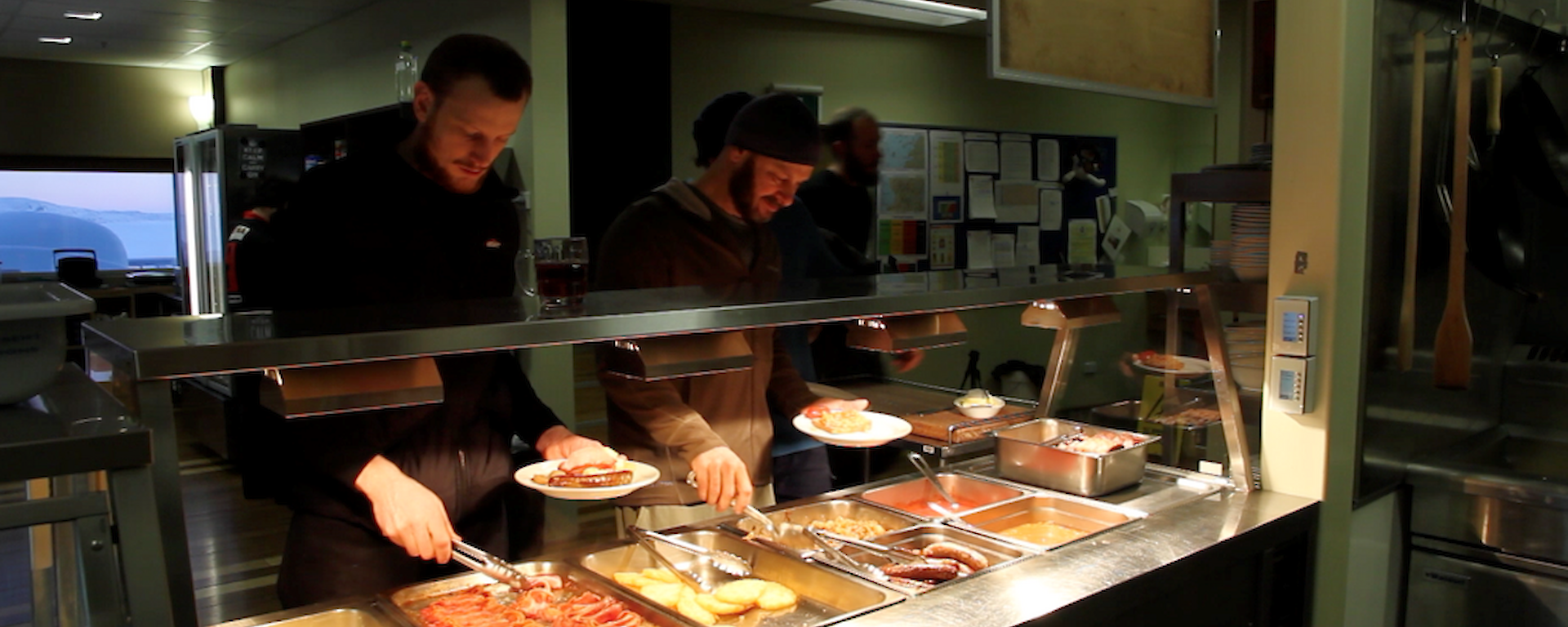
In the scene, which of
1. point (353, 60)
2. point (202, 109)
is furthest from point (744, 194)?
point (202, 109)

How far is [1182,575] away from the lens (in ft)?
6.14

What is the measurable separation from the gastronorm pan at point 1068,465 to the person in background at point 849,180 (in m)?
0.87

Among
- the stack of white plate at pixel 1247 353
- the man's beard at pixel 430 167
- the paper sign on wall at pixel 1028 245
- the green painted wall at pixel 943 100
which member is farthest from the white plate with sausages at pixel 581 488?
the paper sign on wall at pixel 1028 245

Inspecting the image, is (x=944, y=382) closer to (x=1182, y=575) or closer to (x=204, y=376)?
(x=1182, y=575)

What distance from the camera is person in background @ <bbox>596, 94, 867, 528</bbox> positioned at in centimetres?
198

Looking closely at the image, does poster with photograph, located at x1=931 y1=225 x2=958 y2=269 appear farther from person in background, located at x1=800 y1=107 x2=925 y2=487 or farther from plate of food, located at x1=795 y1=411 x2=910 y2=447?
plate of food, located at x1=795 y1=411 x2=910 y2=447

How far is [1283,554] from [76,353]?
2338 mm

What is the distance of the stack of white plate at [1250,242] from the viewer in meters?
2.43

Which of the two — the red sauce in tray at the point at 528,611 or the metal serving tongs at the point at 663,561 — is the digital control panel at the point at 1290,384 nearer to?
the metal serving tongs at the point at 663,561

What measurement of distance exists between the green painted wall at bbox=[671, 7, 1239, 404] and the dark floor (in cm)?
92

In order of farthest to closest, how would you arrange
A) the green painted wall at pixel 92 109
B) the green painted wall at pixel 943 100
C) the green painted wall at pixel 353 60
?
1. the green painted wall at pixel 92 109
2. the green painted wall at pixel 353 60
3. the green painted wall at pixel 943 100

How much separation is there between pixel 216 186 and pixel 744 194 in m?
4.05

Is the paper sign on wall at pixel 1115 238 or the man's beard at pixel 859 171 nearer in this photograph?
the man's beard at pixel 859 171

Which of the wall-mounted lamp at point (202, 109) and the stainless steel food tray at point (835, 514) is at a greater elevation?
the wall-mounted lamp at point (202, 109)
